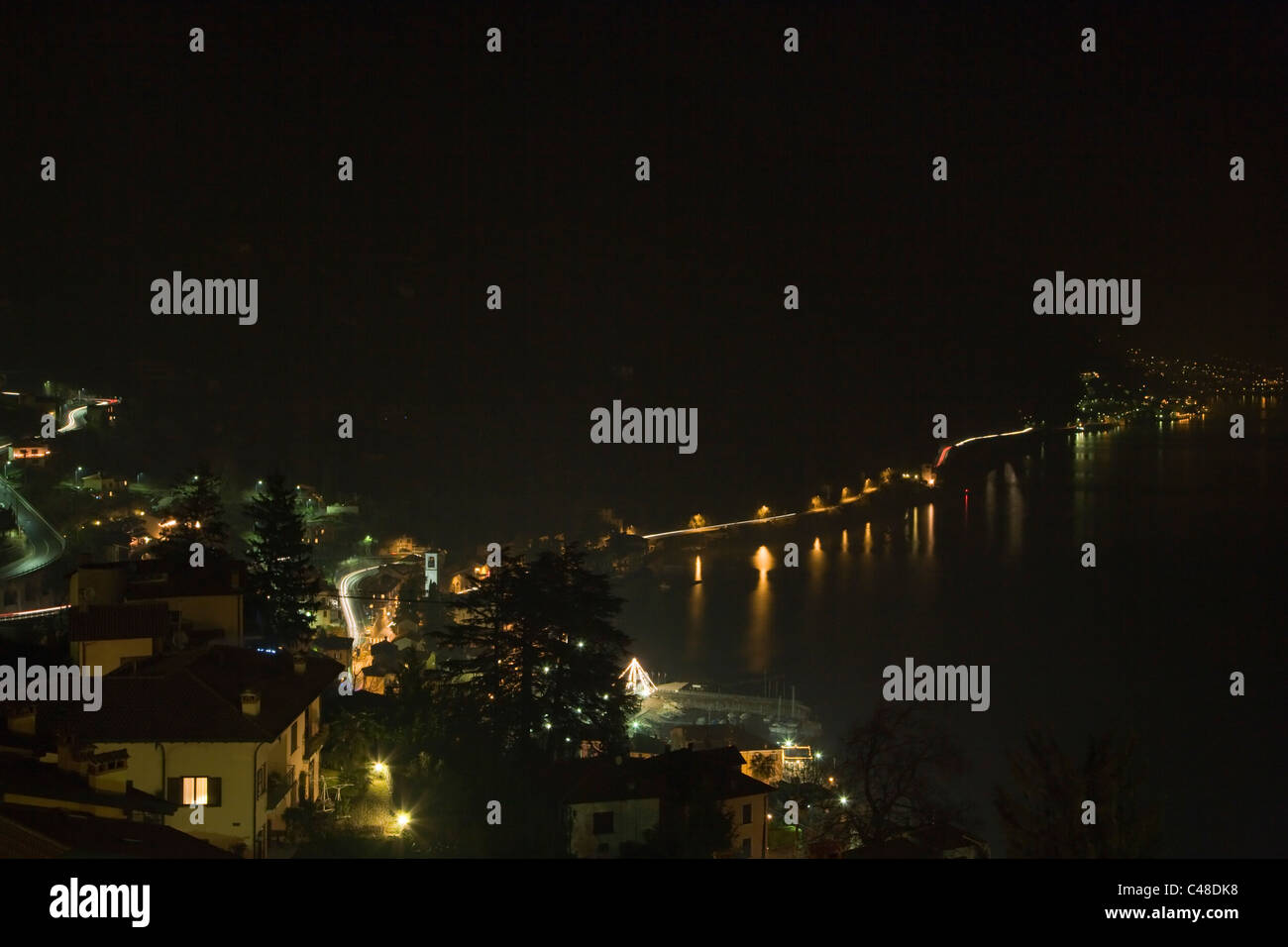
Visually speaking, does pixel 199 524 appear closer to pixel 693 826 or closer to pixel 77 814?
pixel 693 826

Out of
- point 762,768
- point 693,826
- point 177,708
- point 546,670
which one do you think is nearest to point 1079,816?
point 693,826

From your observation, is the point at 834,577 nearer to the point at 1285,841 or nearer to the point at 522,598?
the point at 1285,841

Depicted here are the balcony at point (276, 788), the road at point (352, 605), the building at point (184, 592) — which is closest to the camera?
the balcony at point (276, 788)

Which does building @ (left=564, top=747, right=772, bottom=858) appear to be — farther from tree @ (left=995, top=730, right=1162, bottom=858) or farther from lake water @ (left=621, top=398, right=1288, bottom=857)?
lake water @ (left=621, top=398, right=1288, bottom=857)

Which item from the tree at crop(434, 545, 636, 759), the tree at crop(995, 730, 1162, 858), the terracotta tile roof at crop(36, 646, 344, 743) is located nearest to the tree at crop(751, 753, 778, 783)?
the tree at crop(434, 545, 636, 759)

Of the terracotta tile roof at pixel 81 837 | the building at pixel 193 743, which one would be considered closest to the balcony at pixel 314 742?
the building at pixel 193 743

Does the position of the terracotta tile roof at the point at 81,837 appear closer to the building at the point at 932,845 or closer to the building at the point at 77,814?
the building at the point at 77,814
